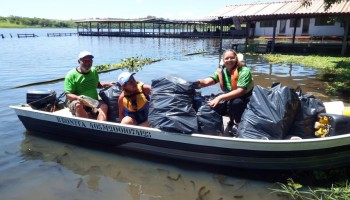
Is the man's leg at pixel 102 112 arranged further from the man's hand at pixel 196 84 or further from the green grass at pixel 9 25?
the green grass at pixel 9 25

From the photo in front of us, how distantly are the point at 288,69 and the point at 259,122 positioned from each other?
11988 millimetres

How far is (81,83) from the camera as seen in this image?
607 centimetres

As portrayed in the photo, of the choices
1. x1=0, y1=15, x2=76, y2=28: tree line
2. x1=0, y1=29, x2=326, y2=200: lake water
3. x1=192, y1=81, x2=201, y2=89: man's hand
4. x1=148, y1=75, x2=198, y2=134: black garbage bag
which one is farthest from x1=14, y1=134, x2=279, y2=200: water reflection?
x1=0, y1=15, x2=76, y2=28: tree line

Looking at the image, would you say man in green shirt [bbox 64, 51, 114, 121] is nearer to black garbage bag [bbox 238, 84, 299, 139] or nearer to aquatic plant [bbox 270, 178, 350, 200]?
black garbage bag [bbox 238, 84, 299, 139]

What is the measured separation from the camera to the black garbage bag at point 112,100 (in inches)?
238

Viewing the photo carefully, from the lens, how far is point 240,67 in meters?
5.25

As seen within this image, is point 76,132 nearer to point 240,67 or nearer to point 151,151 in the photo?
point 151,151

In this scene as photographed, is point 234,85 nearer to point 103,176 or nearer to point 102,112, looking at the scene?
point 102,112

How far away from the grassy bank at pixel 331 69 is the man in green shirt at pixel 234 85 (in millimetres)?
6413

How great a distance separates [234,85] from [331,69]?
467 inches

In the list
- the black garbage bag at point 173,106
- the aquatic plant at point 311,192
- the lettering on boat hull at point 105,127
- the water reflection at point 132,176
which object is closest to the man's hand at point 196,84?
the black garbage bag at point 173,106

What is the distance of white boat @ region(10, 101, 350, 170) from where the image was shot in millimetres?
4457

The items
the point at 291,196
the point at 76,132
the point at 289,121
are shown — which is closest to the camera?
the point at 291,196

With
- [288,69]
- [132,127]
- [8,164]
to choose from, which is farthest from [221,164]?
[288,69]
